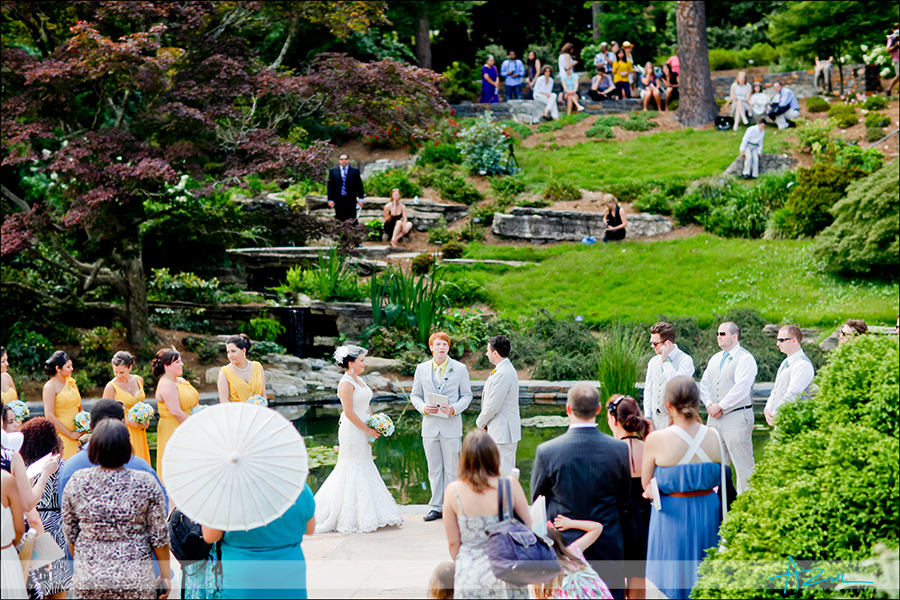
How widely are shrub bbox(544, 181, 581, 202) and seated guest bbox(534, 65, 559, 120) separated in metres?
5.86

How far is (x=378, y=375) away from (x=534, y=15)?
80.7 ft

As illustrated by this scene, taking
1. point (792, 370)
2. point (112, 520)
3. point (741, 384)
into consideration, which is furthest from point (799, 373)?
point (112, 520)

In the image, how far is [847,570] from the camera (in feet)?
12.0

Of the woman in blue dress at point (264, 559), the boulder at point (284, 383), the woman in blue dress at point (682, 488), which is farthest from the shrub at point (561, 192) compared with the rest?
the woman in blue dress at point (264, 559)

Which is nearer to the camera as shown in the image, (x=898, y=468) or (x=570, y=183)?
(x=898, y=468)

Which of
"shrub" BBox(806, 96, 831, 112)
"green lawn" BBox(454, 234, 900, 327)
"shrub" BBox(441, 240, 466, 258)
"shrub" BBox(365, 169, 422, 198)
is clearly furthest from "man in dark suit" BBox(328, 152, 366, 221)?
"shrub" BBox(806, 96, 831, 112)

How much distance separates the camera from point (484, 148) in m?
21.7

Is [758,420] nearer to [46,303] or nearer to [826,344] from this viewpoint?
[826,344]

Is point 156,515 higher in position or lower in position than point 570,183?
lower

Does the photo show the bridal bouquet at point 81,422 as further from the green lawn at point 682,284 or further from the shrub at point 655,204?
the shrub at point 655,204

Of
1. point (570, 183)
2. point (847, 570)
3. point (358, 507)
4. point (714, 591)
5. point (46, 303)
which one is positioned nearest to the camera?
point (847, 570)

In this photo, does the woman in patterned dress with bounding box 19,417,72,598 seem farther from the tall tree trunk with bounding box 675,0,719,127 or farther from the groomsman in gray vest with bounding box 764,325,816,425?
the tall tree trunk with bounding box 675,0,719,127

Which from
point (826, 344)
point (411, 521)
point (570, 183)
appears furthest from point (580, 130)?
point (411, 521)

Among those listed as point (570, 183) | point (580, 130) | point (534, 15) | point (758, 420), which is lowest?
point (758, 420)
